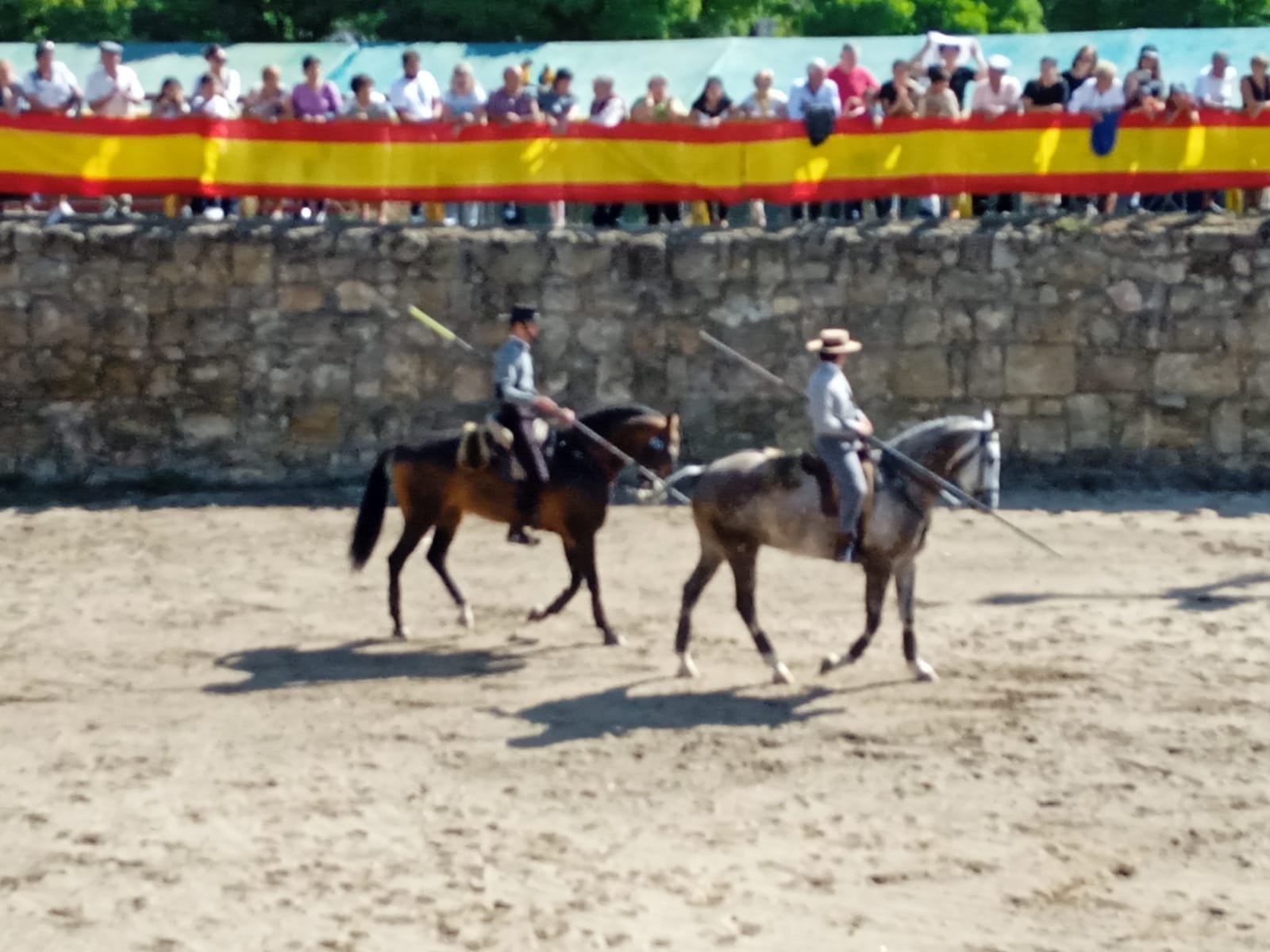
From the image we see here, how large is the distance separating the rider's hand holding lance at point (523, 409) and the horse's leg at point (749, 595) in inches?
64.6

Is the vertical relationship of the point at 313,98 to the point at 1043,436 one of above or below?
above

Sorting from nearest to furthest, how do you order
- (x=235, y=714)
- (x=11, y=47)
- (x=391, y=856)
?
(x=391, y=856)
(x=235, y=714)
(x=11, y=47)

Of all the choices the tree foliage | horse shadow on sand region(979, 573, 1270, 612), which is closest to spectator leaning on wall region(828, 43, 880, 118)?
horse shadow on sand region(979, 573, 1270, 612)

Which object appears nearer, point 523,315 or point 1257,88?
point 523,315

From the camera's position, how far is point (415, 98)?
19.8 metres

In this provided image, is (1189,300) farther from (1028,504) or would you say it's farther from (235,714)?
(235,714)

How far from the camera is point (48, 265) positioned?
63.6 ft

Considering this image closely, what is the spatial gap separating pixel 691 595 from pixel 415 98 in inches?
343

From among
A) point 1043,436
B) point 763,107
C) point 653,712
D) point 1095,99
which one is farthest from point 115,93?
point 653,712

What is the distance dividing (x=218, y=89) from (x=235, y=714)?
370 inches

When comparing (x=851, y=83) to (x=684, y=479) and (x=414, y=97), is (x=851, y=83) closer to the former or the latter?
(x=414, y=97)

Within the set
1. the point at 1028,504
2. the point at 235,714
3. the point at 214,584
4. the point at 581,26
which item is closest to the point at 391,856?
the point at 235,714

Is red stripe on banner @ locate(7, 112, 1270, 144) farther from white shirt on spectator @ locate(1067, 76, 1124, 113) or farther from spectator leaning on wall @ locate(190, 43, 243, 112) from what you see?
spectator leaning on wall @ locate(190, 43, 243, 112)

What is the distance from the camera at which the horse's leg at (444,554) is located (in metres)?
14.4
